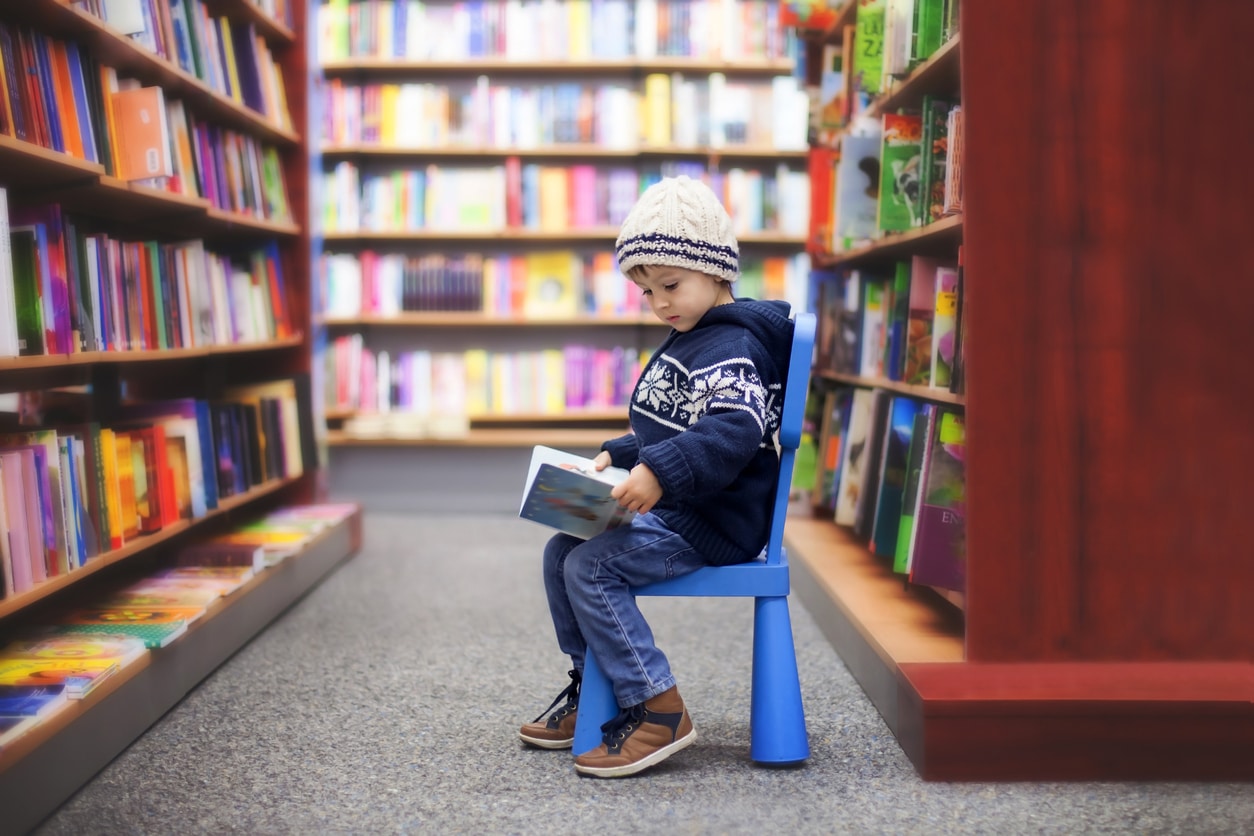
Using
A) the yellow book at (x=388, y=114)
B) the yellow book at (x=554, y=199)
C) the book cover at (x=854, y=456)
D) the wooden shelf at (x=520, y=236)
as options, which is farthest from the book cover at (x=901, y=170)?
the yellow book at (x=388, y=114)

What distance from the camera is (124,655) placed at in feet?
5.41

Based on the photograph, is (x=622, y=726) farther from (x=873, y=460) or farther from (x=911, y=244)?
(x=911, y=244)

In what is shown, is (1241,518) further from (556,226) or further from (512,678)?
(556,226)

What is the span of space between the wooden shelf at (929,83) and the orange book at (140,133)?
1.41 meters

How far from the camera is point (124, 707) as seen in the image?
1.63 m

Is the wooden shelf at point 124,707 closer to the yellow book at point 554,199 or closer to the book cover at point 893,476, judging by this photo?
the book cover at point 893,476

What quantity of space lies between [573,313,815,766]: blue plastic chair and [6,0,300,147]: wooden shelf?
4.40 ft

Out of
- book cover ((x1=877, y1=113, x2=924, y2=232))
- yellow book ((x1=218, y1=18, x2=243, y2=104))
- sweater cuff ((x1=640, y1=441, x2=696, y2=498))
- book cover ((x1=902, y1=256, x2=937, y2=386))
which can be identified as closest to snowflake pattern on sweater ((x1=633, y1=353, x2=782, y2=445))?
sweater cuff ((x1=640, y1=441, x2=696, y2=498))

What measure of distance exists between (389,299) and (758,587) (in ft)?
9.30

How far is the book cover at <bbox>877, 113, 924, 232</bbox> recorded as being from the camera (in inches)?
80.8

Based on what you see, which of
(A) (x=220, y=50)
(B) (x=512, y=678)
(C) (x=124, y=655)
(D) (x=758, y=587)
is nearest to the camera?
(D) (x=758, y=587)

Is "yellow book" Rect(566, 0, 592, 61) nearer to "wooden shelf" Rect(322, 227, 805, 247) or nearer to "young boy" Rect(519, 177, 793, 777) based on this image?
"wooden shelf" Rect(322, 227, 805, 247)

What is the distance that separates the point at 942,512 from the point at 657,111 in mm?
2574

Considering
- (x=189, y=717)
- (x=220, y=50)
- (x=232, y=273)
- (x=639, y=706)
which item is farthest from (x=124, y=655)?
(x=220, y=50)
